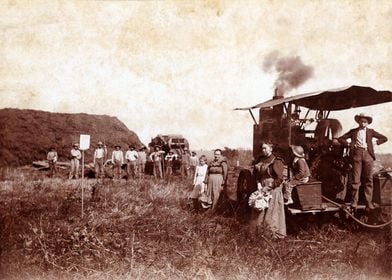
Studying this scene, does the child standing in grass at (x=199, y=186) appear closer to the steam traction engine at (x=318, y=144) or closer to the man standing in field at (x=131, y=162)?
the steam traction engine at (x=318, y=144)

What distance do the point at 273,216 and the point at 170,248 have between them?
6.40 feet

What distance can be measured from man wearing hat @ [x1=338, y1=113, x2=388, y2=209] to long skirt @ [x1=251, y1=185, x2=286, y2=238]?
5.55ft

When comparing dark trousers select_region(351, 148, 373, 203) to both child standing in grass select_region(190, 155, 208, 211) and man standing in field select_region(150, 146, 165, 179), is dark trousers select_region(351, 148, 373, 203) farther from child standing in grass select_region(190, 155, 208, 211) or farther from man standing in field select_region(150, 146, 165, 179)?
man standing in field select_region(150, 146, 165, 179)

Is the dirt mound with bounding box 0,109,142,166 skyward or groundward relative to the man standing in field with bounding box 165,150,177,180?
skyward

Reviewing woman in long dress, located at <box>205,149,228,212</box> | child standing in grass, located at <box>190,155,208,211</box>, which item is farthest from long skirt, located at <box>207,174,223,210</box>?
child standing in grass, located at <box>190,155,208,211</box>

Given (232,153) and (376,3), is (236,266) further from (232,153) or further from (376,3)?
(232,153)

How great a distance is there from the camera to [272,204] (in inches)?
257

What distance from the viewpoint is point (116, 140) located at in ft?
78.8

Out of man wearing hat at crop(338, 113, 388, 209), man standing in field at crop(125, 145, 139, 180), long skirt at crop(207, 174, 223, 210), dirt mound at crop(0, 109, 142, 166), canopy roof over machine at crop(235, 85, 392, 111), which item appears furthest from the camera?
dirt mound at crop(0, 109, 142, 166)

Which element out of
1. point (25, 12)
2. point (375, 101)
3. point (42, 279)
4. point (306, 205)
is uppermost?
point (25, 12)

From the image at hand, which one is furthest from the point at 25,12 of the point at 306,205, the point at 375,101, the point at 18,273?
the point at 375,101

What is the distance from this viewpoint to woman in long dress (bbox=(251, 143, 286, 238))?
256 inches

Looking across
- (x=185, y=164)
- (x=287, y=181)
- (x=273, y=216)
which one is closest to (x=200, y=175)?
(x=287, y=181)

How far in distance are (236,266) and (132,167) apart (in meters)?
11.1
